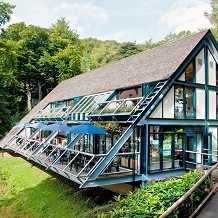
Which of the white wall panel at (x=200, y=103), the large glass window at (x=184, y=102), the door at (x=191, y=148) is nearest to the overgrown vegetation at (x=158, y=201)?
the large glass window at (x=184, y=102)

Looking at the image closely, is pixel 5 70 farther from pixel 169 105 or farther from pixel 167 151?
pixel 167 151

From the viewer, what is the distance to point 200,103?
558 inches

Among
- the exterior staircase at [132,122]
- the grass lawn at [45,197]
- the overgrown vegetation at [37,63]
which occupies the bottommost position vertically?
the grass lawn at [45,197]

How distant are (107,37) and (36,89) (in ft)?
132

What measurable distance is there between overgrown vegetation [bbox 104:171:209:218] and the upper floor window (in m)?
7.26

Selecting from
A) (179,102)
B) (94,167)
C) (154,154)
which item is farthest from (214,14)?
(94,167)

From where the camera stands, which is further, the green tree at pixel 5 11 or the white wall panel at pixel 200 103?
the green tree at pixel 5 11

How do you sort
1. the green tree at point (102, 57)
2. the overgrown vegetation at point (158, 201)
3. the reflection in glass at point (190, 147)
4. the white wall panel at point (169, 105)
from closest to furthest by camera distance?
1. the overgrown vegetation at point (158, 201)
2. the white wall panel at point (169, 105)
3. the reflection in glass at point (190, 147)
4. the green tree at point (102, 57)

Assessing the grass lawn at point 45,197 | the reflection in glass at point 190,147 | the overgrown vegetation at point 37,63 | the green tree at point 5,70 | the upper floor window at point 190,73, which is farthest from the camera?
the overgrown vegetation at point 37,63

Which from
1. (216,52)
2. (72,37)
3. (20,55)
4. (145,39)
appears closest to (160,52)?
(216,52)

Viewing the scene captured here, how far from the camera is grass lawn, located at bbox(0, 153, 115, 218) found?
11617mm

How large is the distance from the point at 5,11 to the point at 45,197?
1670cm

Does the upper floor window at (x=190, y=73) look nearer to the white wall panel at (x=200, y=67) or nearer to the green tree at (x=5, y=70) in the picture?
the white wall panel at (x=200, y=67)

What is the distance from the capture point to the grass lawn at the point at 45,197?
11.6 metres
